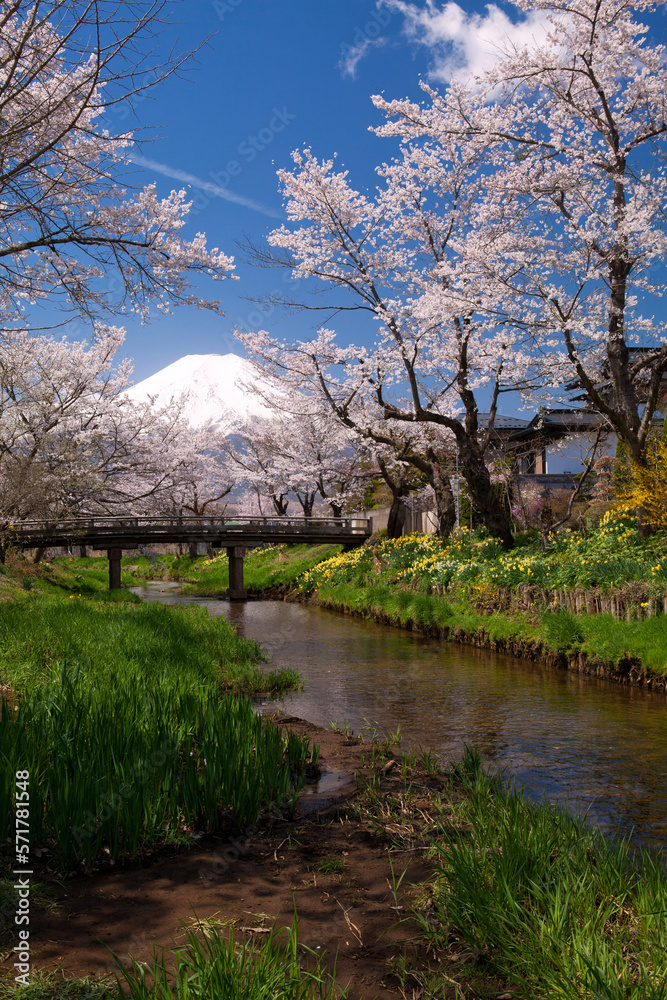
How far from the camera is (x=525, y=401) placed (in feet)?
52.4

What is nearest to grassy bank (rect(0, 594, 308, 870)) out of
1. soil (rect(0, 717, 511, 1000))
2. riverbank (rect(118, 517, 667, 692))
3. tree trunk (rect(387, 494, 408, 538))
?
soil (rect(0, 717, 511, 1000))

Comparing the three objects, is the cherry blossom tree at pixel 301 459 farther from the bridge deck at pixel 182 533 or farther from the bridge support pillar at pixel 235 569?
the bridge support pillar at pixel 235 569

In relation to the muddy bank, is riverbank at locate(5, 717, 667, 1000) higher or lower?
higher

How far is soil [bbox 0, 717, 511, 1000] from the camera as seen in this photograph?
89.8 inches

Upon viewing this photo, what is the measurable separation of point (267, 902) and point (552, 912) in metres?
1.22

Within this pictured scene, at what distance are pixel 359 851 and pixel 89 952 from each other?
1493mm

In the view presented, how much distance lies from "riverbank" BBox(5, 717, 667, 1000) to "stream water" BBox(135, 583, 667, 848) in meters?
0.78

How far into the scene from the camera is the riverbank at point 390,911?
2098 millimetres

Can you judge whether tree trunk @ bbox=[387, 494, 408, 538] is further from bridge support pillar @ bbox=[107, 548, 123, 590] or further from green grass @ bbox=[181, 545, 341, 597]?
bridge support pillar @ bbox=[107, 548, 123, 590]

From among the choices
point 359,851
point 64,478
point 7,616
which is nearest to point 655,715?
point 359,851

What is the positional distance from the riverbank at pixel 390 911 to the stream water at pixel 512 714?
0.78 m

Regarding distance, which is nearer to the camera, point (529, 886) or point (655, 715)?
point (529, 886)

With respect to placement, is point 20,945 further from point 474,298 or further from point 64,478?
point 64,478

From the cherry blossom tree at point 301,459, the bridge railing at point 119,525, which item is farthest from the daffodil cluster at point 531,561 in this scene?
the cherry blossom tree at point 301,459
